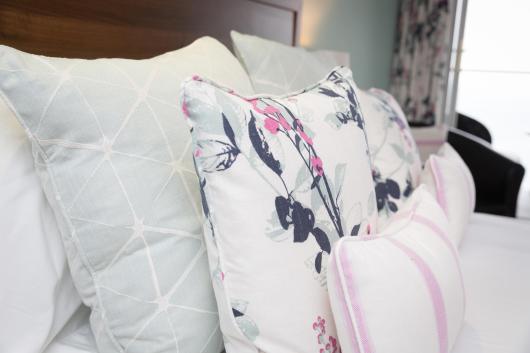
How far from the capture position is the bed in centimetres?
76

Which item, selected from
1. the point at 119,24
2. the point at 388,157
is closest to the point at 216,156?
the point at 119,24

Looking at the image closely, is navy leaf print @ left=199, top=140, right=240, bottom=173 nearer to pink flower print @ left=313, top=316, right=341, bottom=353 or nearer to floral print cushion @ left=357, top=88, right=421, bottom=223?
pink flower print @ left=313, top=316, right=341, bottom=353

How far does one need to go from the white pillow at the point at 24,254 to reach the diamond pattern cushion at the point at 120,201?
0.15 ft

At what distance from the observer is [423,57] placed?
11.1 feet

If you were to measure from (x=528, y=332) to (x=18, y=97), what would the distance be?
911 millimetres

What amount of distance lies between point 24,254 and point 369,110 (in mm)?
886

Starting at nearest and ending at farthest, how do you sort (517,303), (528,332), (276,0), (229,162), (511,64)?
1. (229,162)
2. (528,332)
3. (517,303)
4. (276,0)
5. (511,64)

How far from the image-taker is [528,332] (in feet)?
2.63

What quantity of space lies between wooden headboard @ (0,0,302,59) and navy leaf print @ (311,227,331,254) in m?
0.62

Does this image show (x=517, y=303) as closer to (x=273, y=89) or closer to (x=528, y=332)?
(x=528, y=332)

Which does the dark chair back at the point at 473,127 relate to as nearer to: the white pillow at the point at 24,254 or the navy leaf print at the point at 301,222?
the navy leaf print at the point at 301,222

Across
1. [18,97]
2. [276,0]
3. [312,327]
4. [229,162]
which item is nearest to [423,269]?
[312,327]

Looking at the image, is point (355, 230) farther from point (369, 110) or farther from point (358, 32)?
point (358, 32)

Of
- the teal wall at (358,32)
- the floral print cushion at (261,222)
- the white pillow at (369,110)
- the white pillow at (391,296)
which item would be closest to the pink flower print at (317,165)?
the floral print cushion at (261,222)
